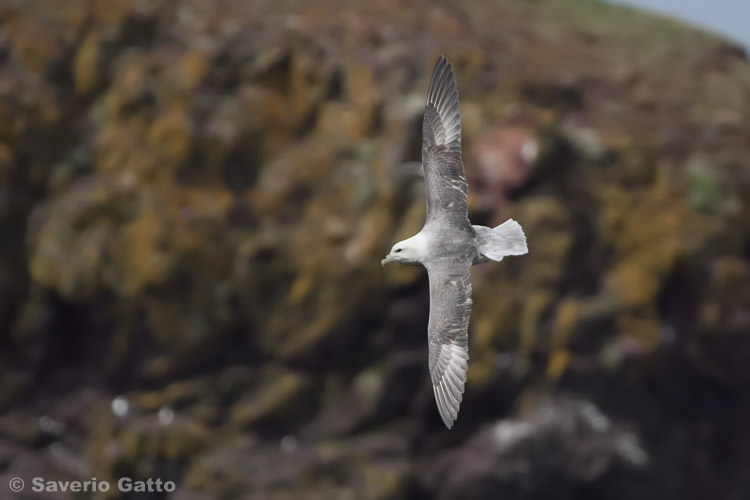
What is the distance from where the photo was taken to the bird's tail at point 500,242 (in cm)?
828

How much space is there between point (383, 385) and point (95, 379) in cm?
292

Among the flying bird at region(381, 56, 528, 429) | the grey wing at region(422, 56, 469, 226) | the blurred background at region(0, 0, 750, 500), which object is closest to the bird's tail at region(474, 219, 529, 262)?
the flying bird at region(381, 56, 528, 429)

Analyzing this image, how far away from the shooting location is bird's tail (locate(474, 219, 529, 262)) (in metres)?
8.28

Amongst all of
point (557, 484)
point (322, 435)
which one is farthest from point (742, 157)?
point (322, 435)

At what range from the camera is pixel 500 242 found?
8367mm

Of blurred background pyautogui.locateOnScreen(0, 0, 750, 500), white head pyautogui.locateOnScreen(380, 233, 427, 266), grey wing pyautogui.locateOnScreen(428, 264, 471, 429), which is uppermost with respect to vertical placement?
white head pyautogui.locateOnScreen(380, 233, 427, 266)

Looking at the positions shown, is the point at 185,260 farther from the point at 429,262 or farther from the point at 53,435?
the point at 429,262

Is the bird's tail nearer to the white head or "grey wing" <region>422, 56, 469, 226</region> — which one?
"grey wing" <region>422, 56, 469, 226</region>

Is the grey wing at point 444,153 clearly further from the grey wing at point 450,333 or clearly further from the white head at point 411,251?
the grey wing at point 450,333

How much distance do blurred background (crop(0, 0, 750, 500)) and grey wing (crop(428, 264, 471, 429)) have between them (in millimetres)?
3947

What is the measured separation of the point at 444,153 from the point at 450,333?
4.21ft

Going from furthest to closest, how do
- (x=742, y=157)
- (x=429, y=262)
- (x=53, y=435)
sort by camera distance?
A: 1. (x=742, y=157)
2. (x=53, y=435)
3. (x=429, y=262)

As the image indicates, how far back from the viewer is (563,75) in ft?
44.7

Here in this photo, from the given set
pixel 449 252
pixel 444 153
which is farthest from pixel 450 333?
pixel 444 153
